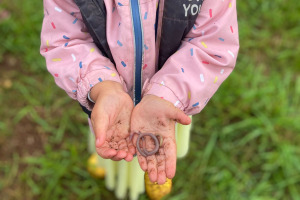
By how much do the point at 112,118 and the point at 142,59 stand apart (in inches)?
10.2

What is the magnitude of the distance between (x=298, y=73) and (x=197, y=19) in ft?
5.41

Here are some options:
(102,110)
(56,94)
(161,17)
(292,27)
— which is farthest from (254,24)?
(102,110)

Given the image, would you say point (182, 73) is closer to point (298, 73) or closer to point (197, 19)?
point (197, 19)

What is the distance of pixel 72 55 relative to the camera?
153cm

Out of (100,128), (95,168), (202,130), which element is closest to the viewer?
(100,128)

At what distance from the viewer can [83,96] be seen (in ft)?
5.05

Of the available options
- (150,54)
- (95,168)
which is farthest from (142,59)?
(95,168)

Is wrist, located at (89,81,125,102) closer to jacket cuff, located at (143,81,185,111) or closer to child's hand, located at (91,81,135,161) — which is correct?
child's hand, located at (91,81,135,161)

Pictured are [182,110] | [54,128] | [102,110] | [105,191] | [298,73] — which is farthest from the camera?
[298,73]

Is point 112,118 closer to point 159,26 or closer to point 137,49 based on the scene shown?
point 137,49

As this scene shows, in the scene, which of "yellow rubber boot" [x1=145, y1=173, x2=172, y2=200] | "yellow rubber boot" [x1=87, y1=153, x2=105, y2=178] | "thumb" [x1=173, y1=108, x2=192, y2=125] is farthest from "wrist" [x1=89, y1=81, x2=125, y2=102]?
"yellow rubber boot" [x1=87, y1=153, x2=105, y2=178]

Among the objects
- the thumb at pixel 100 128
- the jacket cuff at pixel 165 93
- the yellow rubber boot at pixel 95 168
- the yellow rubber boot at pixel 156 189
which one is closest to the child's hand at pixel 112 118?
the thumb at pixel 100 128

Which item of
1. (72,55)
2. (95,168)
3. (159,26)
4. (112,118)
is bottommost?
(95,168)

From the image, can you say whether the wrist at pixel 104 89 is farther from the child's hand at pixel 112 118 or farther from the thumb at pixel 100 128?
the thumb at pixel 100 128
